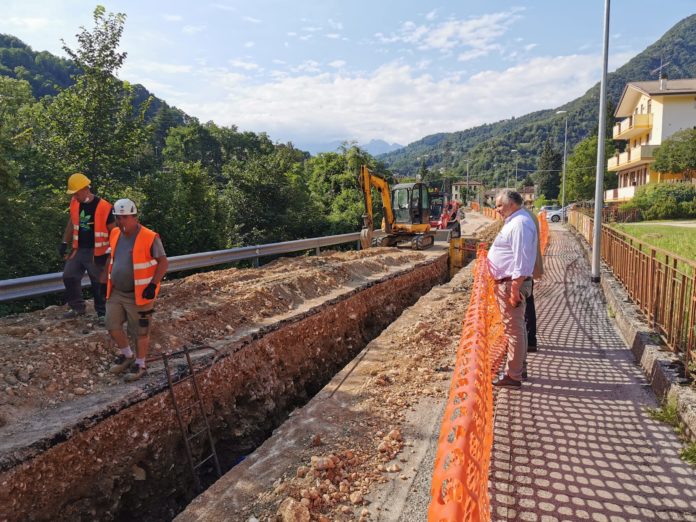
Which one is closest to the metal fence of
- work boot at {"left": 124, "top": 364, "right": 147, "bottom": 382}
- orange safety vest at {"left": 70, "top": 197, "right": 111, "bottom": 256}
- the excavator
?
work boot at {"left": 124, "top": 364, "right": 147, "bottom": 382}

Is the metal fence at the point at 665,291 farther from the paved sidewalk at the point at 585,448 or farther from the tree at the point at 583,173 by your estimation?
the tree at the point at 583,173

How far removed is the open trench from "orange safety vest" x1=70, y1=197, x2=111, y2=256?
1.83 meters

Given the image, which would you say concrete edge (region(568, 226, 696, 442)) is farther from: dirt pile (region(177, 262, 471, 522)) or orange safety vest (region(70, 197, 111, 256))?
orange safety vest (region(70, 197, 111, 256))

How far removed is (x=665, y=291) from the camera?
5414 millimetres

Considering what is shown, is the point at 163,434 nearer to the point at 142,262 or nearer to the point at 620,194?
the point at 142,262

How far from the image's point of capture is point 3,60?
64125 millimetres

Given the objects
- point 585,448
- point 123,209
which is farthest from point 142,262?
point 585,448

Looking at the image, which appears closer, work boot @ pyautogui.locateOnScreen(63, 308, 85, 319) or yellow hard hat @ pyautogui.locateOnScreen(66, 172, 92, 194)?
yellow hard hat @ pyautogui.locateOnScreen(66, 172, 92, 194)

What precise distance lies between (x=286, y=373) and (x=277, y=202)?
1181 centimetres

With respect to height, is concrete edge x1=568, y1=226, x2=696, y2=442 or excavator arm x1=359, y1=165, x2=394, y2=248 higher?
excavator arm x1=359, y1=165, x2=394, y2=248

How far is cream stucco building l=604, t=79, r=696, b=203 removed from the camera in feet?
110

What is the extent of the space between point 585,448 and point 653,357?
1958 mm

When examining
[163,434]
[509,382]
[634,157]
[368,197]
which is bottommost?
[163,434]

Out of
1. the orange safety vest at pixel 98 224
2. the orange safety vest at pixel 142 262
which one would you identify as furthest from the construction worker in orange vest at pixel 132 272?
the orange safety vest at pixel 98 224
